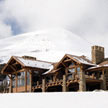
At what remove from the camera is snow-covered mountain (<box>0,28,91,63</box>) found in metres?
121

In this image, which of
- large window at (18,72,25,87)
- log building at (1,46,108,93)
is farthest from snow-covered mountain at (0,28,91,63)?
log building at (1,46,108,93)

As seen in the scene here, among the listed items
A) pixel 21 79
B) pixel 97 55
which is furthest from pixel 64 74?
pixel 21 79

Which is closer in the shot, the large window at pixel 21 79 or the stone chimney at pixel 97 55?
the stone chimney at pixel 97 55

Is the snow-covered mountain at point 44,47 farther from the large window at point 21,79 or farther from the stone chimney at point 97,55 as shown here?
the stone chimney at point 97,55
